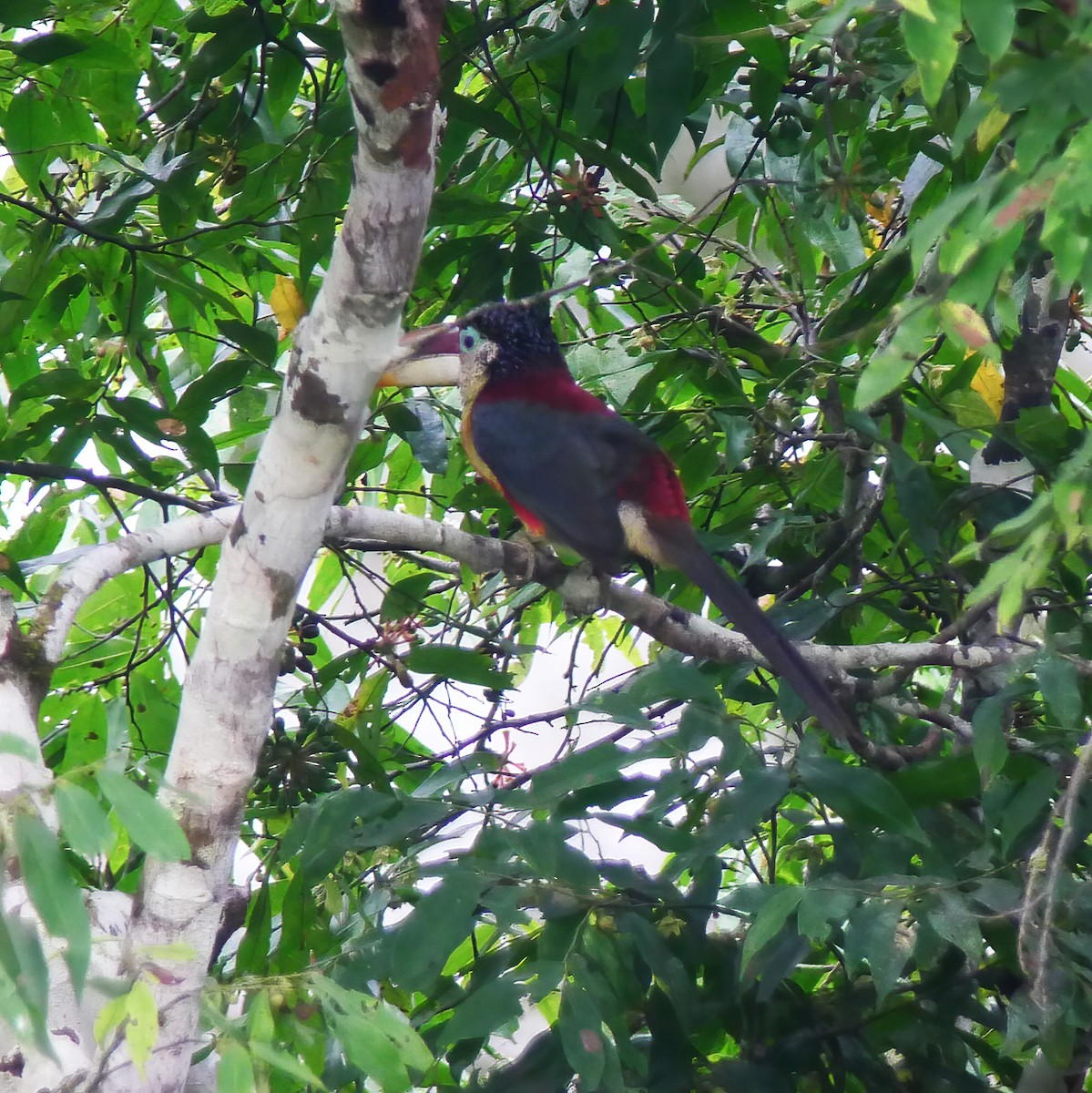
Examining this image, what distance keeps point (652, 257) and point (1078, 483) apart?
172cm

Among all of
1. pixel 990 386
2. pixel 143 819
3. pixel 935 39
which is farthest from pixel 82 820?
pixel 990 386

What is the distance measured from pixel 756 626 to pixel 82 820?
1.45 meters

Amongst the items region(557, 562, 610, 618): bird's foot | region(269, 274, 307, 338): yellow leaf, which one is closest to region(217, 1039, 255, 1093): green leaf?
region(557, 562, 610, 618): bird's foot

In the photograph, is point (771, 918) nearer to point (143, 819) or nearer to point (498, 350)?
point (143, 819)

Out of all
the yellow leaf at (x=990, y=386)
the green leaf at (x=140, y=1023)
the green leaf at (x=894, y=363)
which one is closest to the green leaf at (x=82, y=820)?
the green leaf at (x=140, y=1023)

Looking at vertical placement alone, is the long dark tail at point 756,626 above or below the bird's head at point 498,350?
below

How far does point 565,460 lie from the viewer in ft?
9.03

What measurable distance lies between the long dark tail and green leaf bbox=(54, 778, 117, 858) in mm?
1327

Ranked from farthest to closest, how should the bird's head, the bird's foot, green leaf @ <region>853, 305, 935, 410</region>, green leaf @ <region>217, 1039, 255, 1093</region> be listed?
the bird's head
the bird's foot
green leaf @ <region>217, 1039, 255, 1093</region>
green leaf @ <region>853, 305, 935, 410</region>

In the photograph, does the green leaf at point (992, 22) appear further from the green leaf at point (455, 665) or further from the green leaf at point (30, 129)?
the green leaf at point (30, 129)

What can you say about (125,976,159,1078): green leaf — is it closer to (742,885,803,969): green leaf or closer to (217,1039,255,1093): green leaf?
(217,1039,255,1093): green leaf

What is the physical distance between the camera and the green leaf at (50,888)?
3.09 feet

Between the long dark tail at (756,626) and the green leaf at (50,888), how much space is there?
1.34 meters

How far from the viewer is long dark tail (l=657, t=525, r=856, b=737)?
6.63 feet
